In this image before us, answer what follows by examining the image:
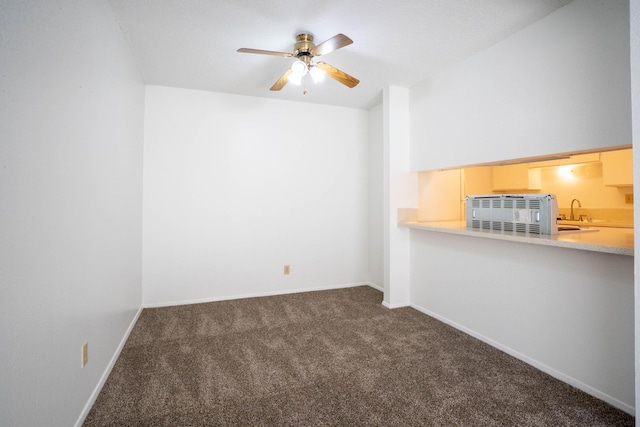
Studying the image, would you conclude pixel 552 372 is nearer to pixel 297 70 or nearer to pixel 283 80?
pixel 297 70

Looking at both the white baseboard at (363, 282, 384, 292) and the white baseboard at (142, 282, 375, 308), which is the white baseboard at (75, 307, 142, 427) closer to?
the white baseboard at (142, 282, 375, 308)

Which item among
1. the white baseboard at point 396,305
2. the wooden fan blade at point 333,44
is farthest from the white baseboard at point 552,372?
the wooden fan blade at point 333,44

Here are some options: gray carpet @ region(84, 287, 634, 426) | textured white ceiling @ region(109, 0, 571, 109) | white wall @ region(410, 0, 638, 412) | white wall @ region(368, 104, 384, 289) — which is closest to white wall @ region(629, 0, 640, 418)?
white wall @ region(410, 0, 638, 412)

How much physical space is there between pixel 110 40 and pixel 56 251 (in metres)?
1.60

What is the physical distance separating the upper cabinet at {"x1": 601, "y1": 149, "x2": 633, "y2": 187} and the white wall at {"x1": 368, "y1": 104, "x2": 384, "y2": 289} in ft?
8.04

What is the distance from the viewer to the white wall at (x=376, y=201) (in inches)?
161

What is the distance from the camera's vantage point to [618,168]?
3.30m

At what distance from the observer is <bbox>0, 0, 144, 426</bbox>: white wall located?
1045 mm

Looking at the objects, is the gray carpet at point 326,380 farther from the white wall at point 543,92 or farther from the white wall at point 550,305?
the white wall at point 543,92

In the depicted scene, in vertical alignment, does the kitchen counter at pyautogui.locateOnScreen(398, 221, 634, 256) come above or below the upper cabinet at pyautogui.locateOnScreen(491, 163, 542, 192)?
below

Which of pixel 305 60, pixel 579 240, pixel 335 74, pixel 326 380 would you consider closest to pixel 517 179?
pixel 579 240

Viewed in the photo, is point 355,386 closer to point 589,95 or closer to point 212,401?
point 212,401

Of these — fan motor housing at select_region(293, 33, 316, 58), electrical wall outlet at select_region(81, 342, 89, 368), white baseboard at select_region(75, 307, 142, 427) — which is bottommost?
white baseboard at select_region(75, 307, 142, 427)

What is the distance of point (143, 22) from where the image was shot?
2242mm
